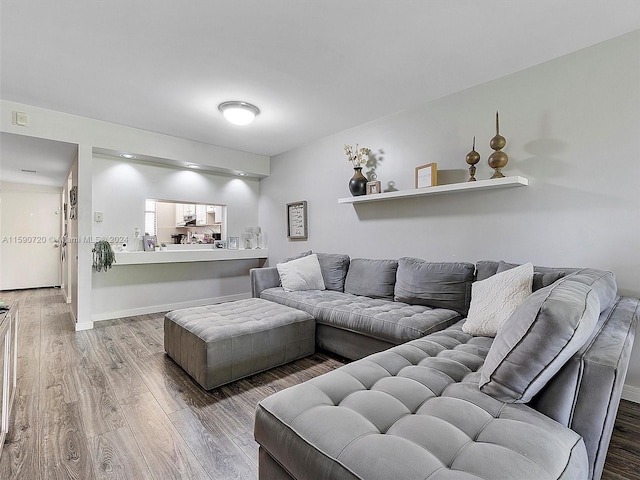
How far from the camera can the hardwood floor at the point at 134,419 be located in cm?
143

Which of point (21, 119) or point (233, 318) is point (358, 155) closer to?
point (233, 318)

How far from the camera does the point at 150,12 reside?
6.16 feet

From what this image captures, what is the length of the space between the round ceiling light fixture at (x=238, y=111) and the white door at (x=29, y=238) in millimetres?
5633

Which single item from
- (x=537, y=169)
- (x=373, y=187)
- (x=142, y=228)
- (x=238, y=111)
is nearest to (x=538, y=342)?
(x=537, y=169)

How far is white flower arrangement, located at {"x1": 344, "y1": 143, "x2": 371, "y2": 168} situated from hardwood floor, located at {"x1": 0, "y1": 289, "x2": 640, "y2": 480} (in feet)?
7.14

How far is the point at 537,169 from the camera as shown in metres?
2.47

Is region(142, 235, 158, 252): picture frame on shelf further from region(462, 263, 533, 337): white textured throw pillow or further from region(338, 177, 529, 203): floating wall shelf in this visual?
region(462, 263, 533, 337): white textured throw pillow

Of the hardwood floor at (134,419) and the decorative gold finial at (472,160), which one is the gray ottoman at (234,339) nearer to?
the hardwood floor at (134,419)

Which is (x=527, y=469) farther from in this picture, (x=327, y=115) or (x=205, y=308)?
(x=327, y=115)

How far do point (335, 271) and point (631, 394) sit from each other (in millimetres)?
2556

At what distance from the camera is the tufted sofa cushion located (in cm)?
225

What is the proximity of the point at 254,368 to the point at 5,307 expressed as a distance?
152cm

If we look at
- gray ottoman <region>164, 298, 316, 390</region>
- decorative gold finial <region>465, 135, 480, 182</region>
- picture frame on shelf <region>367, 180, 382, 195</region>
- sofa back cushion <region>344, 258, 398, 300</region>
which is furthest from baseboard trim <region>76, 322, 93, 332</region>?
decorative gold finial <region>465, 135, 480, 182</region>

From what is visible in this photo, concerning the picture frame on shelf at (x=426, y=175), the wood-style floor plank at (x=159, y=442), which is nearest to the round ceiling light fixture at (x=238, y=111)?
the picture frame on shelf at (x=426, y=175)
